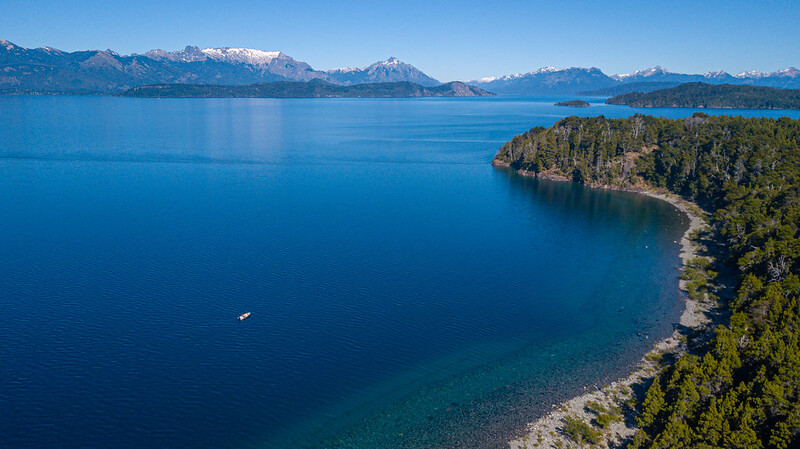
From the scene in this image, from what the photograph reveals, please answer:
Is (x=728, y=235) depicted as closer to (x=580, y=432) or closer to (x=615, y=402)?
(x=615, y=402)

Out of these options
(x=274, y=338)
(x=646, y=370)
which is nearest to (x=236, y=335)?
(x=274, y=338)

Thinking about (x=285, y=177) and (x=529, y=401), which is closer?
(x=529, y=401)

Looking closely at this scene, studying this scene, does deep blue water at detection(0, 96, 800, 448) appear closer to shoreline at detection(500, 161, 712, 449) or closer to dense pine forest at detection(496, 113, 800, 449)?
shoreline at detection(500, 161, 712, 449)

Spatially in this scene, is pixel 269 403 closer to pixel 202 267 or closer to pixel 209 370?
pixel 209 370

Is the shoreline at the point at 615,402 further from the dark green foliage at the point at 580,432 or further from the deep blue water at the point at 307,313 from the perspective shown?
the deep blue water at the point at 307,313

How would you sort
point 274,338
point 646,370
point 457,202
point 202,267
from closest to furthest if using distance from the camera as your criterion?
point 646,370
point 274,338
point 202,267
point 457,202
